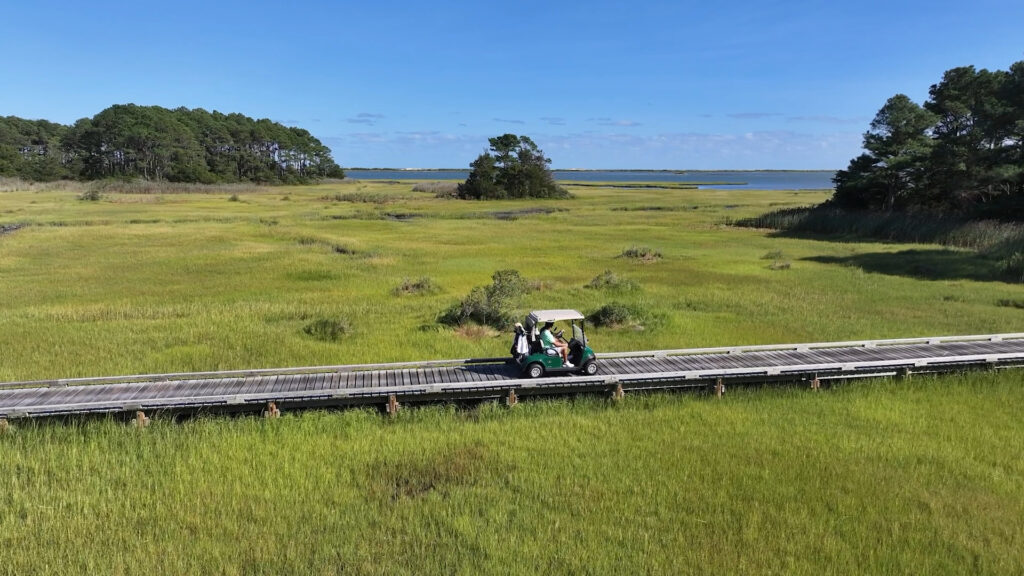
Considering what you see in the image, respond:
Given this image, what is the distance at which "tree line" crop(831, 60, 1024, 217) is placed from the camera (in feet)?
147

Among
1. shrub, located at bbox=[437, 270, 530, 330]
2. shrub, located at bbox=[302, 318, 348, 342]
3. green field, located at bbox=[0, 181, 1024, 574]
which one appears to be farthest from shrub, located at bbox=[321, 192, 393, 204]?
shrub, located at bbox=[302, 318, 348, 342]

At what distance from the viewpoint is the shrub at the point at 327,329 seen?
19.7m

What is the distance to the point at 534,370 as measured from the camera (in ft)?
46.1

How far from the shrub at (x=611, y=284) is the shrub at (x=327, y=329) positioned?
13.2 metres

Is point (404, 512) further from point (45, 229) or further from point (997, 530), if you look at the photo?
point (45, 229)

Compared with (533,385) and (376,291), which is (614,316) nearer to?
(533,385)

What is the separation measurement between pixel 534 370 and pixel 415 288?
15726 millimetres

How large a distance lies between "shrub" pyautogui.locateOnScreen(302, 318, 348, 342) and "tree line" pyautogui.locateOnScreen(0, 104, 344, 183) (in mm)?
136134

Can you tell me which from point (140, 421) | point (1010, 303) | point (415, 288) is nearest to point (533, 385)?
point (140, 421)

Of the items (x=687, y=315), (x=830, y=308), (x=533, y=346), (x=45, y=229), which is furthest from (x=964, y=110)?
(x=45, y=229)

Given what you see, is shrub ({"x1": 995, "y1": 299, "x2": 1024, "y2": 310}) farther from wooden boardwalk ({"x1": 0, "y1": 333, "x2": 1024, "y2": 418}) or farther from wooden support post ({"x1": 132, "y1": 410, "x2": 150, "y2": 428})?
wooden support post ({"x1": 132, "y1": 410, "x2": 150, "y2": 428})

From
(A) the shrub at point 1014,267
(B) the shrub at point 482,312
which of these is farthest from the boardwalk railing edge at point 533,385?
(A) the shrub at point 1014,267

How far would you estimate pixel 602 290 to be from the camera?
2864 cm

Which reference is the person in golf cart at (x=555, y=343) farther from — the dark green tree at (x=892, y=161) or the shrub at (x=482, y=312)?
the dark green tree at (x=892, y=161)
